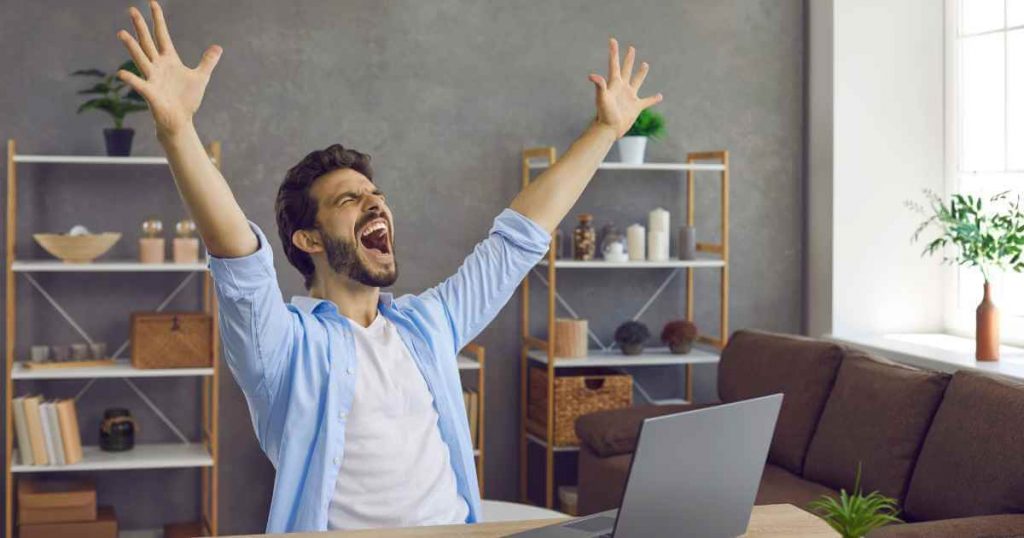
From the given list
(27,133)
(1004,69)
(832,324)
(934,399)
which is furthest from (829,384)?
(27,133)

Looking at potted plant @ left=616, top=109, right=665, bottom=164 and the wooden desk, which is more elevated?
potted plant @ left=616, top=109, right=665, bottom=164

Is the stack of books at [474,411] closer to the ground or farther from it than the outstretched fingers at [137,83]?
closer to the ground

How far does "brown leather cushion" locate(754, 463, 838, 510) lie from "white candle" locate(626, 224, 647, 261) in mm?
1201

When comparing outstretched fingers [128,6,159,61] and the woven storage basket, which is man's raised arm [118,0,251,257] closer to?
outstretched fingers [128,6,159,61]

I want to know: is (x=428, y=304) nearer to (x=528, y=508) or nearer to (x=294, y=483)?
(x=294, y=483)

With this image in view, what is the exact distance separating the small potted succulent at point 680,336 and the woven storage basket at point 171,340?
1.83m

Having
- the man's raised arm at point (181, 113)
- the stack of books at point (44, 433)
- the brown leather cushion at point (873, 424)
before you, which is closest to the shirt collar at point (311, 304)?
the man's raised arm at point (181, 113)

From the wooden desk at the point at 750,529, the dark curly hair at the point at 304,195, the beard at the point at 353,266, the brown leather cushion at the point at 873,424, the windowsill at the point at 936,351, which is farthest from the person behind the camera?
the windowsill at the point at 936,351

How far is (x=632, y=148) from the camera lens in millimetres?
5105

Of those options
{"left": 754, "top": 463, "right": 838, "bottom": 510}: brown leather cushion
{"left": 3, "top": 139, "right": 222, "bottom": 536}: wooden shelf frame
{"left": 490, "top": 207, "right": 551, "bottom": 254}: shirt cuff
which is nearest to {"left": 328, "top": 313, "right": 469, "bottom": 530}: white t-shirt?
{"left": 490, "top": 207, "right": 551, "bottom": 254}: shirt cuff

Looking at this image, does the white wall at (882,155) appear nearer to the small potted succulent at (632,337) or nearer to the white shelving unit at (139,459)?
the small potted succulent at (632,337)

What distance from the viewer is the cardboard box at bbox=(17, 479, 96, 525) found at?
453 centimetres

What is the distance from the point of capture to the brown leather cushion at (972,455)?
3.29 metres

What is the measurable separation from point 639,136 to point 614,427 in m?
1.22
